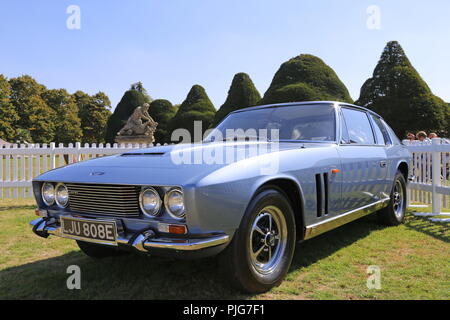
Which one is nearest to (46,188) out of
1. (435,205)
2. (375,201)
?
(375,201)

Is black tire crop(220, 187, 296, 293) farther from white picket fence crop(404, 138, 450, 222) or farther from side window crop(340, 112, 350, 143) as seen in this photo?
white picket fence crop(404, 138, 450, 222)

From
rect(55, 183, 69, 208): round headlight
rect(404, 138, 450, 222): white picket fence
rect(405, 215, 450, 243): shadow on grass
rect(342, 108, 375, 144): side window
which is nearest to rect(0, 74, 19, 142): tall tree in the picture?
rect(55, 183, 69, 208): round headlight

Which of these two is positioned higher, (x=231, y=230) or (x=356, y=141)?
(x=356, y=141)

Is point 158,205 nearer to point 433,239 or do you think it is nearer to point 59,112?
point 433,239

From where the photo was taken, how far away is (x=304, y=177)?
9.34 feet

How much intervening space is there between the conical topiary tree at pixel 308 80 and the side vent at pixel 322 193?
62.0 ft

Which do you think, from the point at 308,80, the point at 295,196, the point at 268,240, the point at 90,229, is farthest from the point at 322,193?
the point at 308,80

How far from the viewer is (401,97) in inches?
846

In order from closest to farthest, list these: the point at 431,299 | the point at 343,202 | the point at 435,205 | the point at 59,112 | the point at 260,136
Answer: the point at 431,299 < the point at 343,202 < the point at 260,136 < the point at 435,205 < the point at 59,112

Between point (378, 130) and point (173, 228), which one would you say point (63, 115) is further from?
point (173, 228)

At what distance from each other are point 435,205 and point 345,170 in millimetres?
3716

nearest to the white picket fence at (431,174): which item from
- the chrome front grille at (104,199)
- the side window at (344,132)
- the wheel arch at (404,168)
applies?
the wheel arch at (404,168)

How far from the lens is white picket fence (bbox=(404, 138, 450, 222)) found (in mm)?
5824

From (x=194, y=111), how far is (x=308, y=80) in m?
12.0
